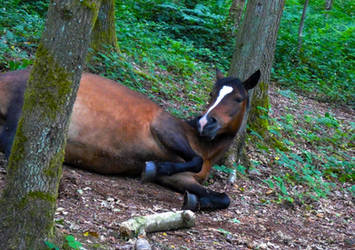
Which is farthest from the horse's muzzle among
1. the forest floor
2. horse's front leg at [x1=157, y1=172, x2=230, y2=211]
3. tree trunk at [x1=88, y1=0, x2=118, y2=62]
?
tree trunk at [x1=88, y1=0, x2=118, y2=62]

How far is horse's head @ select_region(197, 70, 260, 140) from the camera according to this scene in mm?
5762

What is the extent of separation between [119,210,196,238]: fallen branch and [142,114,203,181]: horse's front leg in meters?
1.24

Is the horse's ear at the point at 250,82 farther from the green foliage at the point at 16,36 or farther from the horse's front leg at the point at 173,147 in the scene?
the green foliage at the point at 16,36

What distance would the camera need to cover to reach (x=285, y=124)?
9.31 metres

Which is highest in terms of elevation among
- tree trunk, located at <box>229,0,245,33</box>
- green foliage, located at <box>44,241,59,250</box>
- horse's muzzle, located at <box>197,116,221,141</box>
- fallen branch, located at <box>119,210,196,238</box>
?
tree trunk, located at <box>229,0,245,33</box>

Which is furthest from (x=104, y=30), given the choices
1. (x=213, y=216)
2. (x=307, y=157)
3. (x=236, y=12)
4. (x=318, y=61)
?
(x=318, y=61)

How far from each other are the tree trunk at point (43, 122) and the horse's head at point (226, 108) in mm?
3091

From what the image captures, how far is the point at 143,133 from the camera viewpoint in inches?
231

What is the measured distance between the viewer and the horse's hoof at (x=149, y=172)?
219 inches

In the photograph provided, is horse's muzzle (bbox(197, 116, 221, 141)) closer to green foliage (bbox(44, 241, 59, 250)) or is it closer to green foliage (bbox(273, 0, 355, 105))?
green foliage (bbox(44, 241, 59, 250))

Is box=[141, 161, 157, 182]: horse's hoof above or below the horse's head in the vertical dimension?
below

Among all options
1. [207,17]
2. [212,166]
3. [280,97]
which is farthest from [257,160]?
[207,17]

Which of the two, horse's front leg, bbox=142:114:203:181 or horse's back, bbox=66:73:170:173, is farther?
horse's front leg, bbox=142:114:203:181

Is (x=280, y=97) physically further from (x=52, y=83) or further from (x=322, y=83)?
(x=52, y=83)
